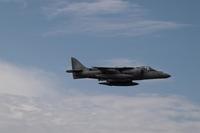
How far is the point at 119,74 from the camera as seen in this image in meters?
104

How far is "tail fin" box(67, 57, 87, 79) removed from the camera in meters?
108

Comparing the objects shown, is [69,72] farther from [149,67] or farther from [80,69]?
[149,67]

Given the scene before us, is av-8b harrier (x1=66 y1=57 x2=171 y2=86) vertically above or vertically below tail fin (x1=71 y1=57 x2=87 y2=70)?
below

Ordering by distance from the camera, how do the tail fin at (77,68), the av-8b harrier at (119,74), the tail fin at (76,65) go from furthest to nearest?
the tail fin at (76,65) < the tail fin at (77,68) < the av-8b harrier at (119,74)

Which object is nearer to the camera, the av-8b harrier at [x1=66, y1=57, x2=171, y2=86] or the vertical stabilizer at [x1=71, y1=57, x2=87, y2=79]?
the av-8b harrier at [x1=66, y1=57, x2=171, y2=86]

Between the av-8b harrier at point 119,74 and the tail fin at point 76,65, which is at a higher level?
the tail fin at point 76,65

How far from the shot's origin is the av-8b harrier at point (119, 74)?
101 m

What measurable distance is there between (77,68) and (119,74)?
44.4 ft

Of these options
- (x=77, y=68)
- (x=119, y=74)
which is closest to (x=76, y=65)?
(x=77, y=68)

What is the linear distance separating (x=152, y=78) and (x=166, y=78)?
3.20 meters

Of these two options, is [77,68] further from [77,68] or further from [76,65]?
[76,65]

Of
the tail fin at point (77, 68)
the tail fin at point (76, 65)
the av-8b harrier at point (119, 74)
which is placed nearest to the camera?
the av-8b harrier at point (119, 74)

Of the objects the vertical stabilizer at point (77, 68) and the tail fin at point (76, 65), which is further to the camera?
the tail fin at point (76, 65)

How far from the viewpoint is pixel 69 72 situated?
107 m
